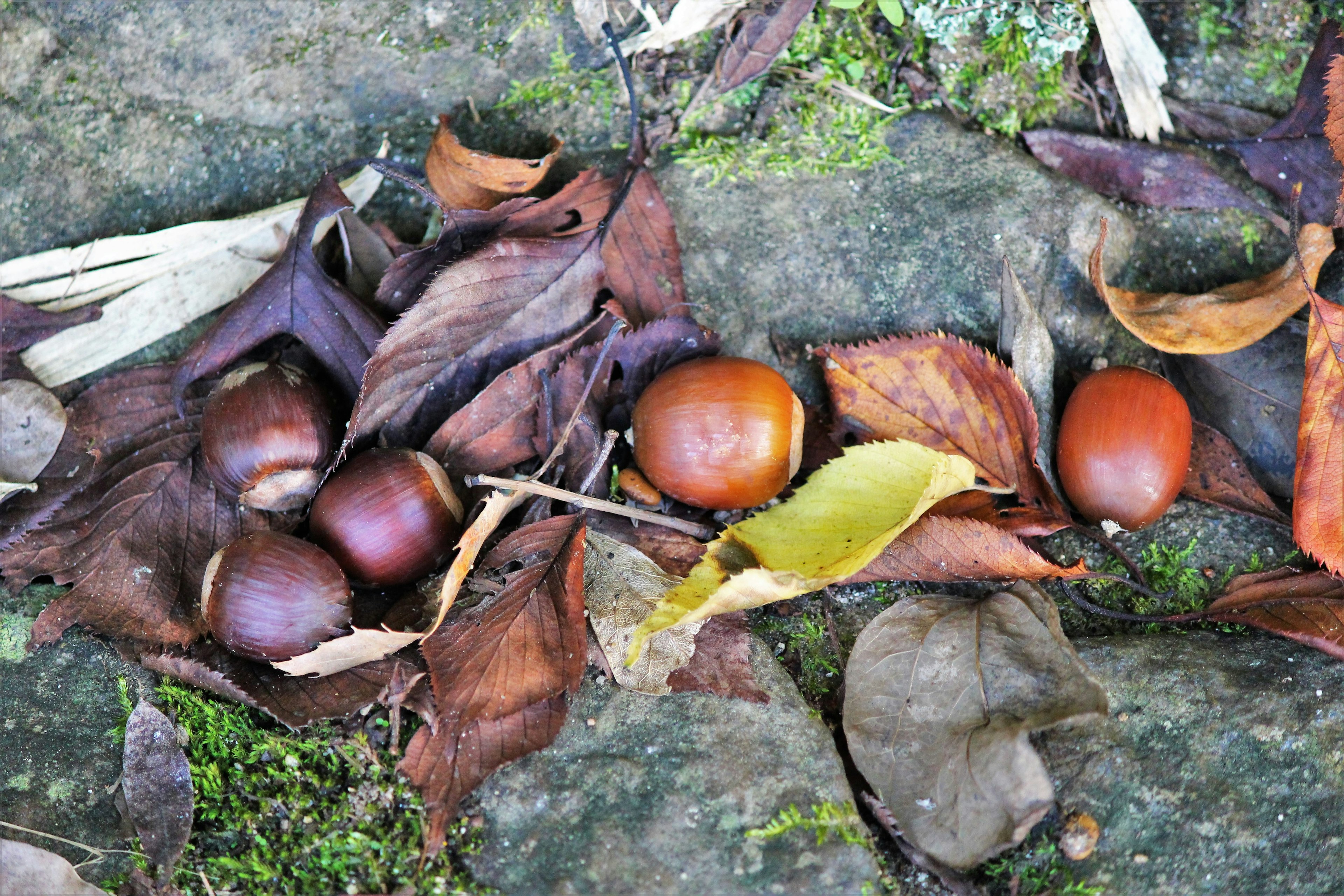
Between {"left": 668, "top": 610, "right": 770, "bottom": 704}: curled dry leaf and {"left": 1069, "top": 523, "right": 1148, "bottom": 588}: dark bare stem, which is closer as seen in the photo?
{"left": 668, "top": 610, "right": 770, "bottom": 704}: curled dry leaf

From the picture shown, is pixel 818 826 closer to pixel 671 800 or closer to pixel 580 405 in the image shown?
pixel 671 800

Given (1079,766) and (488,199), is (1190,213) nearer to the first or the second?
(1079,766)

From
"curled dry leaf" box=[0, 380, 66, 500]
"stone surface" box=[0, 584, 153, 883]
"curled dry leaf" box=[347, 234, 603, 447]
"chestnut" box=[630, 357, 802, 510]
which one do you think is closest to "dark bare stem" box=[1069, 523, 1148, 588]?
"chestnut" box=[630, 357, 802, 510]

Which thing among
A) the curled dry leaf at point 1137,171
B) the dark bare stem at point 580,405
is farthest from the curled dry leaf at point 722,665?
the curled dry leaf at point 1137,171

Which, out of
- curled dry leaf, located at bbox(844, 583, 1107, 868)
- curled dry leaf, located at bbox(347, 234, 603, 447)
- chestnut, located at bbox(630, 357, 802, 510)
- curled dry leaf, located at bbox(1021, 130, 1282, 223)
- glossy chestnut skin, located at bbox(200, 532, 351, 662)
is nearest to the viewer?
curled dry leaf, located at bbox(844, 583, 1107, 868)

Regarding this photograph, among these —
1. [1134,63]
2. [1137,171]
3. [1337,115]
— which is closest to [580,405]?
[1137,171]

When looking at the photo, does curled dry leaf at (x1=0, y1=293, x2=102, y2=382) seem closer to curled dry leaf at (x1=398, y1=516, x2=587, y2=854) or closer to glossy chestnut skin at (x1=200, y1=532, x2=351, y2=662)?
glossy chestnut skin at (x1=200, y1=532, x2=351, y2=662)
